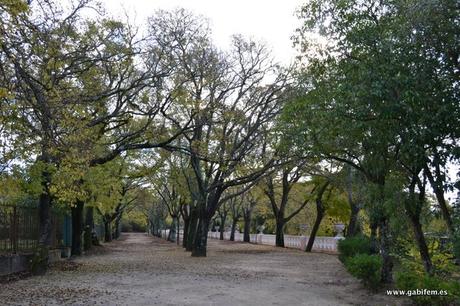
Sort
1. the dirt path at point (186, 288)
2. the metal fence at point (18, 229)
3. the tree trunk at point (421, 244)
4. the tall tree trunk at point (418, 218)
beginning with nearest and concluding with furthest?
the tall tree trunk at point (418, 218)
the tree trunk at point (421, 244)
the dirt path at point (186, 288)
the metal fence at point (18, 229)

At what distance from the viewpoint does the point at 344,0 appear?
10.5 m

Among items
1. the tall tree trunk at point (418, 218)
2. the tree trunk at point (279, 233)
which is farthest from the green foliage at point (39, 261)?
the tree trunk at point (279, 233)

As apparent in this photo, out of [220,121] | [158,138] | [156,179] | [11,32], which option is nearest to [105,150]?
[158,138]

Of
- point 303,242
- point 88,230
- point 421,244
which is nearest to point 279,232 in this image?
point 303,242

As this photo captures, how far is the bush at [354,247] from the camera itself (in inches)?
696

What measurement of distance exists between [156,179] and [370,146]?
2910 cm

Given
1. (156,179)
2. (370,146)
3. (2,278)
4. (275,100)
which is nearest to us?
(370,146)

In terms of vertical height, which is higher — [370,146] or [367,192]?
[370,146]

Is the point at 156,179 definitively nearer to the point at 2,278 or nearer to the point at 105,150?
the point at 105,150

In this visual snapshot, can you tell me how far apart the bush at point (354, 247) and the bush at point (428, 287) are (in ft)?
25.3

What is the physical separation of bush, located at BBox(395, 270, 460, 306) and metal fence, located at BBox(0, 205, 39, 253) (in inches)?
442

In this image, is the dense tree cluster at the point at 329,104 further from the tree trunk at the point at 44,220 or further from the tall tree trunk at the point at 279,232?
the tall tree trunk at the point at 279,232

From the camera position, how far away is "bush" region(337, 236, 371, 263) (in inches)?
696

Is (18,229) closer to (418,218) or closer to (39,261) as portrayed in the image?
(39,261)
